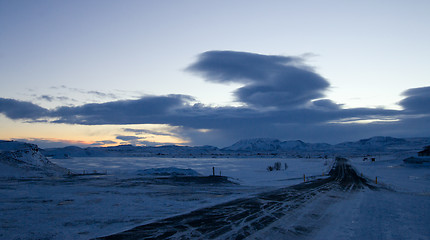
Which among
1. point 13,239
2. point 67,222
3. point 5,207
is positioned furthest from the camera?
point 5,207

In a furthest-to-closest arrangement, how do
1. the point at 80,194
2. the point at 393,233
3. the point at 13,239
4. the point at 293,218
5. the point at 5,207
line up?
the point at 80,194 < the point at 5,207 < the point at 293,218 < the point at 393,233 < the point at 13,239

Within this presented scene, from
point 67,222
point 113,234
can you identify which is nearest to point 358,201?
point 113,234

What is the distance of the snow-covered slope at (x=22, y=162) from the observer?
39719 millimetres

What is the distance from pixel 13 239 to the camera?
1138cm

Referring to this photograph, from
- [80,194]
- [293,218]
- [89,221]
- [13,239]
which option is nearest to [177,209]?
[89,221]

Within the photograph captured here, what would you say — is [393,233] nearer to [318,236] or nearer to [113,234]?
[318,236]

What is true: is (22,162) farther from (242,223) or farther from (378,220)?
(378,220)

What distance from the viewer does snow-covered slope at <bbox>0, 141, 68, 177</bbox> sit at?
3972 cm

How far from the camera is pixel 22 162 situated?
43656mm

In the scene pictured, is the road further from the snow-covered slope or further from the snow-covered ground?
the snow-covered slope

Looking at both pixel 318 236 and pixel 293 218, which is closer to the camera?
pixel 318 236

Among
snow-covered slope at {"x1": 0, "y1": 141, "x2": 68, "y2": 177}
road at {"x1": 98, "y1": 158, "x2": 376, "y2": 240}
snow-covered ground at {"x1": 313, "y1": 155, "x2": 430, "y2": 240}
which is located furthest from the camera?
snow-covered slope at {"x1": 0, "y1": 141, "x2": 68, "y2": 177}

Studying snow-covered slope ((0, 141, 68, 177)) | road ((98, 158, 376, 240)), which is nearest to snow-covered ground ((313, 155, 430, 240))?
road ((98, 158, 376, 240))

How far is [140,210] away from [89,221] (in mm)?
3595
